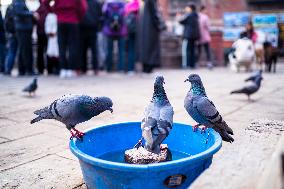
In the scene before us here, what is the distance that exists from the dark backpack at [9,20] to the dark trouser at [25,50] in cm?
48

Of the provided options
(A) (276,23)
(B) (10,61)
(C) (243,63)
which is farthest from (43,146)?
(A) (276,23)

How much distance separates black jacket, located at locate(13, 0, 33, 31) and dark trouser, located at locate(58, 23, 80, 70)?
4.02 ft

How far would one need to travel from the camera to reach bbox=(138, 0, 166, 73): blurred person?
32.3 ft

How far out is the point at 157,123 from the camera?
7.52 ft

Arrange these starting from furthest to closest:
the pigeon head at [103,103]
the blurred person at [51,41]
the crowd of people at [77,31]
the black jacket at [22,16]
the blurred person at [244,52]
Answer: the blurred person at [244,52]
the blurred person at [51,41]
the black jacket at [22,16]
the crowd of people at [77,31]
the pigeon head at [103,103]

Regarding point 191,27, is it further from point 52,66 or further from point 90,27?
point 52,66

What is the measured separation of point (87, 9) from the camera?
9.70 metres

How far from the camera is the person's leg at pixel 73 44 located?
9.02m

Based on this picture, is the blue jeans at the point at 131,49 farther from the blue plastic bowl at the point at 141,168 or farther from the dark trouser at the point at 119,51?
the blue plastic bowl at the point at 141,168

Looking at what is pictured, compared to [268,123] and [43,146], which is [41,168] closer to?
[43,146]

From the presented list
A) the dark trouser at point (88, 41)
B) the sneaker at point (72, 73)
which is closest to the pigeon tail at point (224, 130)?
the sneaker at point (72, 73)

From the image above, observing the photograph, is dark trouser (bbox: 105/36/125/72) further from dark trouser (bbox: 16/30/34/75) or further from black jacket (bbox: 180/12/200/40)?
black jacket (bbox: 180/12/200/40)

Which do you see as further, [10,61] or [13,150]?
[10,61]

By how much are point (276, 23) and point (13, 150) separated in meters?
15.1
